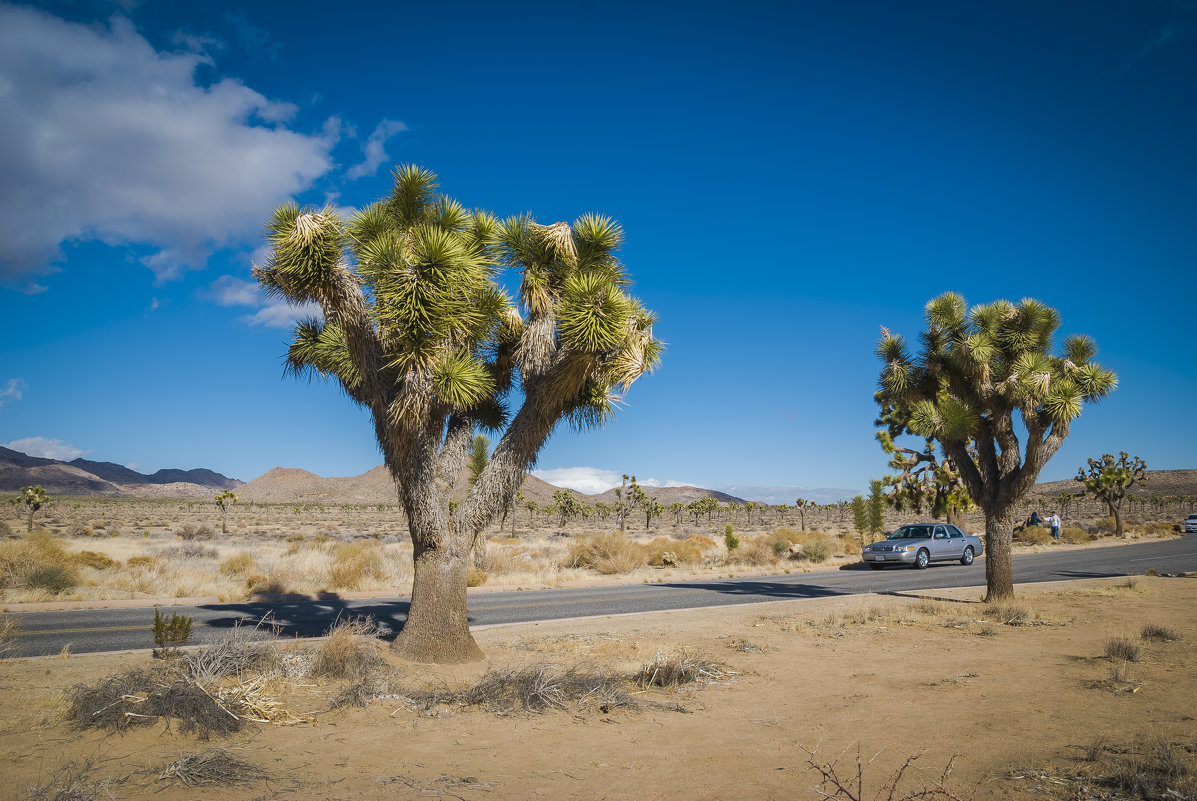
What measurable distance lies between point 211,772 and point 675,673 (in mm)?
5057

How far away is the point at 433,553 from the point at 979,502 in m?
12.3

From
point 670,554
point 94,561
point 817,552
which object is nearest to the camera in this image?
point 94,561

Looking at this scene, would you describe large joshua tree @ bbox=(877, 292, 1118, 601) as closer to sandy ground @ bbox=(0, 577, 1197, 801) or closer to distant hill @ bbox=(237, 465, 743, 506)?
sandy ground @ bbox=(0, 577, 1197, 801)

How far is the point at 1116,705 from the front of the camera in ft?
23.2

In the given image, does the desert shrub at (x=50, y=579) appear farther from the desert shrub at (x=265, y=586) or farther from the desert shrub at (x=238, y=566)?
the desert shrub at (x=238, y=566)

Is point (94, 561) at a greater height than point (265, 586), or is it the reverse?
point (94, 561)

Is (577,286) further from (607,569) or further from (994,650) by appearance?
(607,569)

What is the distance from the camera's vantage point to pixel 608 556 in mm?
27625

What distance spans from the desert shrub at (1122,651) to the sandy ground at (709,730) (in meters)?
0.14

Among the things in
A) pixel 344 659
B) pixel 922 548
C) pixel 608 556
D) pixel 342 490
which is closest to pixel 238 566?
pixel 608 556

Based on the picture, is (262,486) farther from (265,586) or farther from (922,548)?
(922,548)

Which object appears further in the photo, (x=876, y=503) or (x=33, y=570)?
(x=876, y=503)

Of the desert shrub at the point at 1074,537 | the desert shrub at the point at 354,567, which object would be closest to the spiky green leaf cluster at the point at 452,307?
the desert shrub at the point at 354,567

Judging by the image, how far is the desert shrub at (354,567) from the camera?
19922mm
